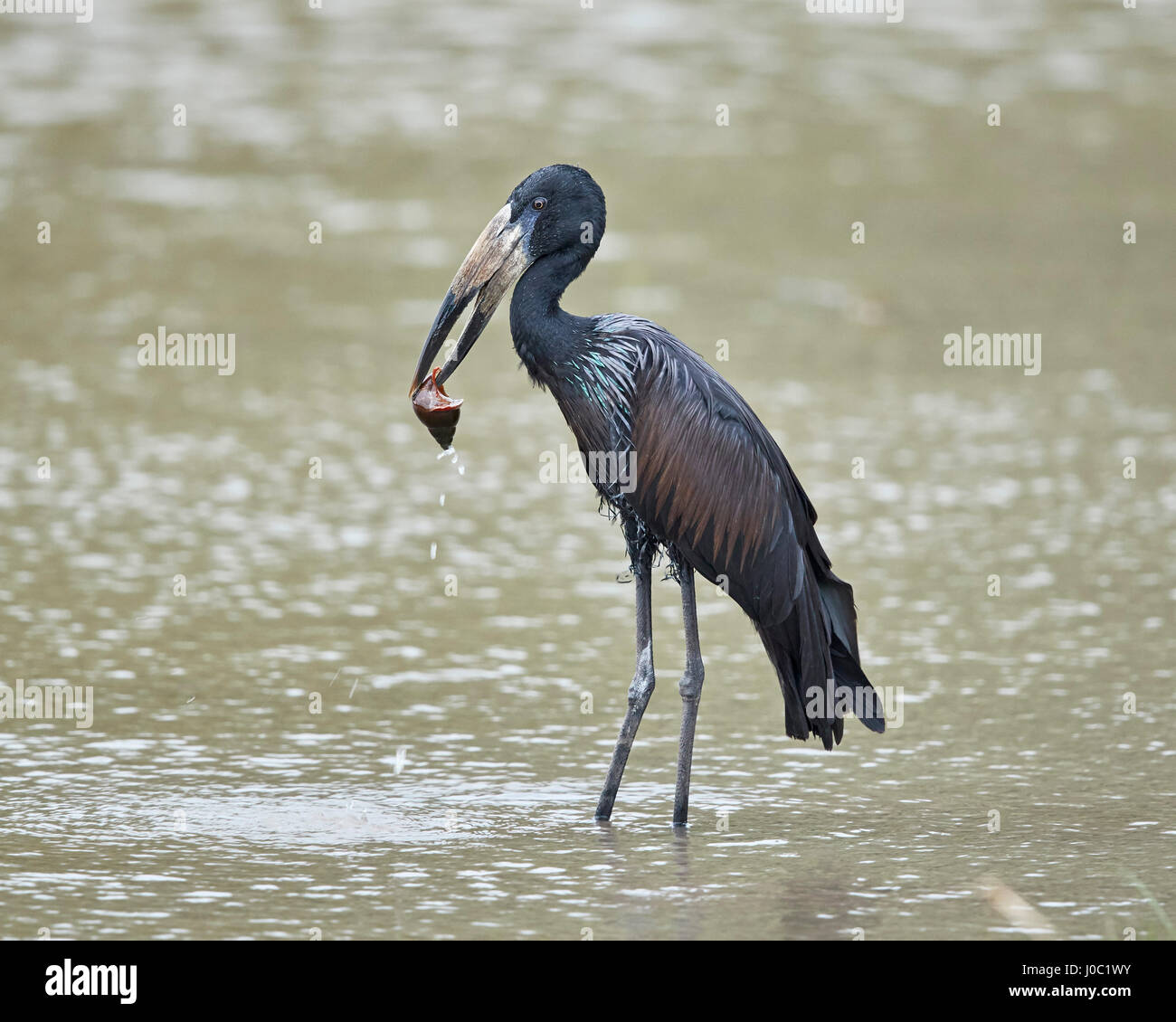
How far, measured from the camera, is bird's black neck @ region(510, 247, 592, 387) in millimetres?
6590

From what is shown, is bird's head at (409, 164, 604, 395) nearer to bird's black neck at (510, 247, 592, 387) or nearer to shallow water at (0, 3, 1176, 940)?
bird's black neck at (510, 247, 592, 387)

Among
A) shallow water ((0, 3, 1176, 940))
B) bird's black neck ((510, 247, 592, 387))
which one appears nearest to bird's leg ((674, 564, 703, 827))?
shallow water ((0, 3, 1176, 940))

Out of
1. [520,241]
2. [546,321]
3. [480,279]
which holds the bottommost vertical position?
[546,321]

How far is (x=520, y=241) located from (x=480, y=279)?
0.61ft

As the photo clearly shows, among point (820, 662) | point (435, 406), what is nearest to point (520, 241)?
point (435, 406)

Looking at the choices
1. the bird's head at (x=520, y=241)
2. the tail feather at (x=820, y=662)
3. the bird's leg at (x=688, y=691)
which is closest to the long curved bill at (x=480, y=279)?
the bird's head at (x=520, y=241)

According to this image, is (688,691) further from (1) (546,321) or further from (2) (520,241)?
(2) (520,241)

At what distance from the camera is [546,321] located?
261 inches

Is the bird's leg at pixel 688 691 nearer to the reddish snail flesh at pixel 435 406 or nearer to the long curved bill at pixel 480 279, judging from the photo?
the reddish snail flesh at pixel 435 406

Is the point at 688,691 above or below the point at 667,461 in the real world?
below

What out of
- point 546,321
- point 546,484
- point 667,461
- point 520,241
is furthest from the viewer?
point 546,484

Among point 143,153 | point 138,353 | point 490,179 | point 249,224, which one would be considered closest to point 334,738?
point 138,353

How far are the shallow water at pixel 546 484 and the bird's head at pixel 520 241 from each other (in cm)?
162

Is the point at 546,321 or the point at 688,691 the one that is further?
the point at 688,691
